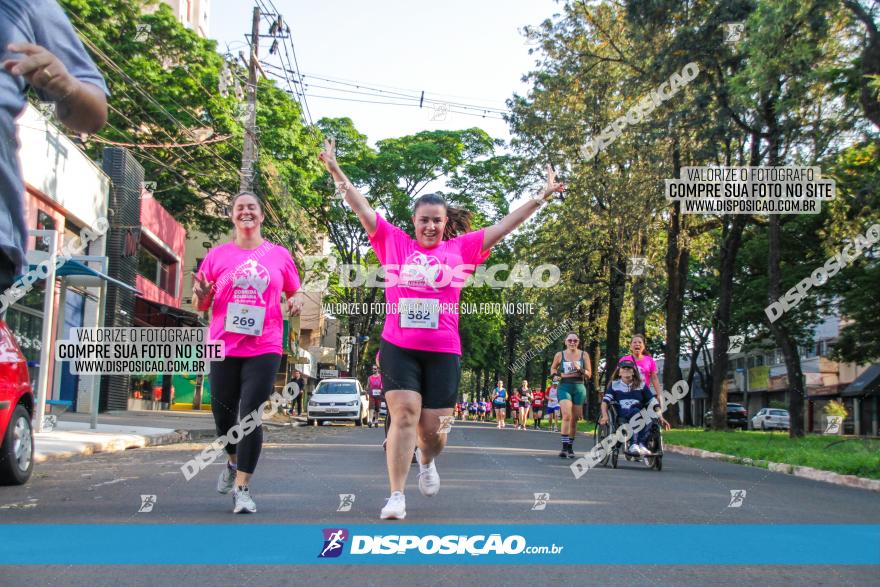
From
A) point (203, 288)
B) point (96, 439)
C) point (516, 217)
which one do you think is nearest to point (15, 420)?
point (203, 288)

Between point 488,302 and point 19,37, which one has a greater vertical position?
point 488,302

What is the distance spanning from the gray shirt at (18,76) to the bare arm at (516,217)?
12.4 ft

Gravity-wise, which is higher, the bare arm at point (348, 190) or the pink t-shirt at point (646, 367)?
the bare arm at point (348, 190)

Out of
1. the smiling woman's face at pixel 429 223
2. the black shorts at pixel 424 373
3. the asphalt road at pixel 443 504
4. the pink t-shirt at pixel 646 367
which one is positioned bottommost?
the asphalt road at pixel 443 504

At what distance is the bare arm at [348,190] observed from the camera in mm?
5934

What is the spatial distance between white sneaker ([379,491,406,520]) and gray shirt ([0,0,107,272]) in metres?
3.82

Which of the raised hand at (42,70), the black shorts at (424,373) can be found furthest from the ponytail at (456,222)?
the raised hand at (42,70)

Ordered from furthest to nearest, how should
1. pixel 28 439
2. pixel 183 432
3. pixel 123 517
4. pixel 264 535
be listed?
pixel 183 432 → pixel 28 439 → pixel 123 517 → pixel 264 535

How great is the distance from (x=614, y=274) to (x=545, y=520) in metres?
29.6

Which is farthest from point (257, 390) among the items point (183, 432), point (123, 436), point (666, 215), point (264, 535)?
point (666, 215)

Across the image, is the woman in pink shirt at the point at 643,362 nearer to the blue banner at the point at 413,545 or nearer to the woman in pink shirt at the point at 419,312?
the blue banner at the point at 413,545

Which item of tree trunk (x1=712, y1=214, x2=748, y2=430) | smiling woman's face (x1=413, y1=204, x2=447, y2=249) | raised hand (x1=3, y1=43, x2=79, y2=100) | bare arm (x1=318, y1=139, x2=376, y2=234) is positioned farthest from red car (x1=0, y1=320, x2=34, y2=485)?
tree trunk (x1=712, y1=214, x2=748, y2=430)

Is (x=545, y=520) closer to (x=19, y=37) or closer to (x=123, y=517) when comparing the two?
(x=123, y=517)

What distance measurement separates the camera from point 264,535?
5336 millimetres
